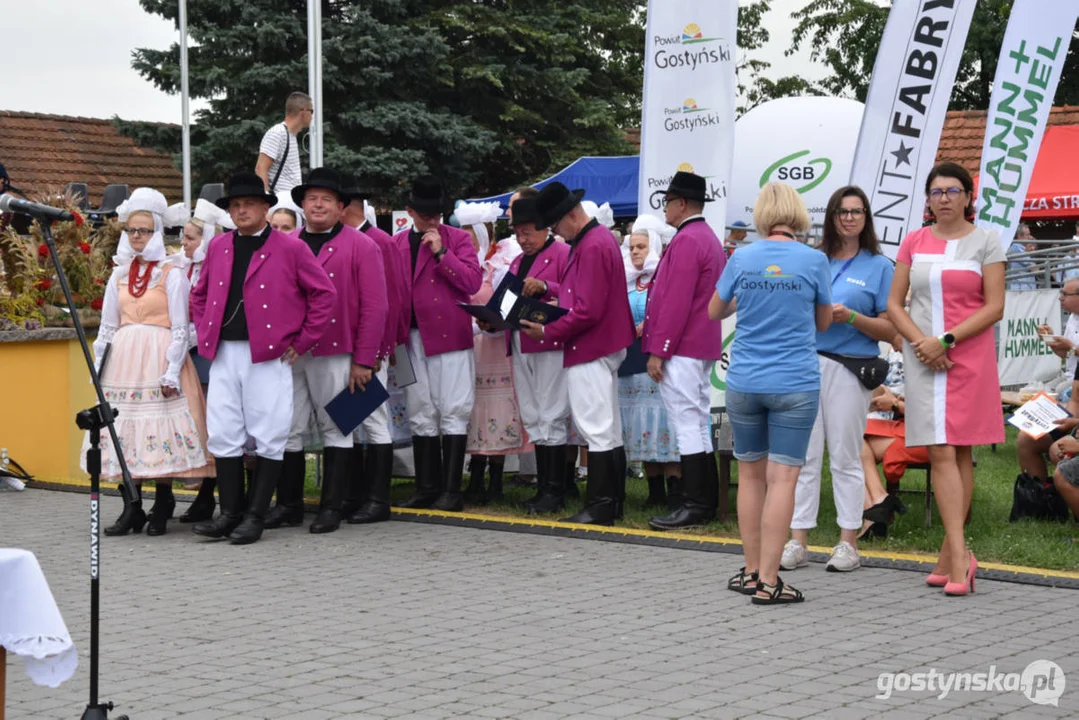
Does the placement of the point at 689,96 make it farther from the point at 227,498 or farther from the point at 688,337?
the point at 227,498

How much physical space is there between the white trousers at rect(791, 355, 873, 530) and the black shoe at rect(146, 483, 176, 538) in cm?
382

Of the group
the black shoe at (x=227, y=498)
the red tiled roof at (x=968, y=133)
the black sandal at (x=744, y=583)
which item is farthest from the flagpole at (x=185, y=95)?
the black sandal at (x=744, y=583)

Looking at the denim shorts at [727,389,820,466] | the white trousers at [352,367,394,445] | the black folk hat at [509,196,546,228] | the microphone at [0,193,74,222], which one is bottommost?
the white trousers at [352,367,394,445]

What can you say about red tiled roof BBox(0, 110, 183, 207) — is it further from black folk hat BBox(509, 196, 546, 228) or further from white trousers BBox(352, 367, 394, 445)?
black folk hat BBox(509, 196, 546, 228)

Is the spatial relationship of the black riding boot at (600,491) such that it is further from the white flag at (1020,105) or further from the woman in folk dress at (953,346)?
the white flag at (1020,105)

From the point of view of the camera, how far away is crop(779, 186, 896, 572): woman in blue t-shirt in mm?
7699

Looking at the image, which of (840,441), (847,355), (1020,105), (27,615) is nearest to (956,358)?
(847,355)

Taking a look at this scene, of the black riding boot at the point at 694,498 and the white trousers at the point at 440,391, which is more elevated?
the white trousers at the point at 440,391

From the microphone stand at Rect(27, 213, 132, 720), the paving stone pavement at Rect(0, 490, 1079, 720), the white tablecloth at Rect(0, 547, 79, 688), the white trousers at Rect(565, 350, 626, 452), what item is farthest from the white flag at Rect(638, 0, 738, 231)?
the white tablecloth at Rect(0, 547, 79, 688)

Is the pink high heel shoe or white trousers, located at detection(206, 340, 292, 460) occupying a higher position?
white trousers, located at detection(206, 340, 292, 460)

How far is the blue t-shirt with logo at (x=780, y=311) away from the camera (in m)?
6.93

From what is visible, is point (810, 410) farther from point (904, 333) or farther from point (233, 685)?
point (233, 685)

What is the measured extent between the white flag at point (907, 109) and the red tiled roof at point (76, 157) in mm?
22959

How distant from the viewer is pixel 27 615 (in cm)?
429
